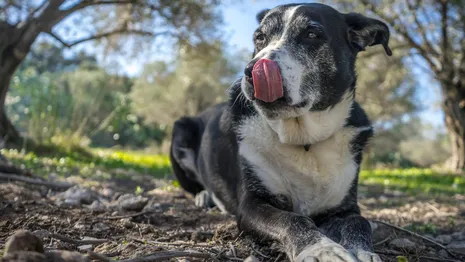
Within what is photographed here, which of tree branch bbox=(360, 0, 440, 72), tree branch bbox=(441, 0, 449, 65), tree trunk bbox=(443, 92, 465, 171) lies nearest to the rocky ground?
tree branch bbox=(360, 0, 440, 72)

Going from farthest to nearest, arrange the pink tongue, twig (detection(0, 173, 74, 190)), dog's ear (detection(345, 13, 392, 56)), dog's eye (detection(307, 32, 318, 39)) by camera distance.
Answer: twig (detection(0, 173, 74, 190)) < dog's ear (detection(345, 13, 392, 56)) < dog's eye (detection(307, 32, 318, 39)) < the pink tongue

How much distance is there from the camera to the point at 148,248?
6.64 feet

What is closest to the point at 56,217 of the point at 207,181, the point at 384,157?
the point at 207,181

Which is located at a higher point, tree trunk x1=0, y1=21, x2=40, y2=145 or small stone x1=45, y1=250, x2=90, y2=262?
tree trunk x1=0, y1=21, x2=40, y2=145

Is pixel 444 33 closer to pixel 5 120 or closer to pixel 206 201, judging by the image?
pixel 206 201

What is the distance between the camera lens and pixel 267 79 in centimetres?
237

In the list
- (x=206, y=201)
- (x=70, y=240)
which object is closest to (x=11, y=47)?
(x=206, y=201)

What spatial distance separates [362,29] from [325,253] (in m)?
1.86

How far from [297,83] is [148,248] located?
1.23 metres

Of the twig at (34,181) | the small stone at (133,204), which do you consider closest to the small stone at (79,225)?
the small stone at (133,204)

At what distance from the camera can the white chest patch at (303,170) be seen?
2883 mm

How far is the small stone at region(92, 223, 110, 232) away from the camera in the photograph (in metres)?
2.60

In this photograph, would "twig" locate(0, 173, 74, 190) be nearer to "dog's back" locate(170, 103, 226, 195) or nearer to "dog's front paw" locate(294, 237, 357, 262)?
"dog's back" locate(170, 103, 226, 195)

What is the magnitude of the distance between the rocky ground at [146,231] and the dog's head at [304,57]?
2.75 ft
